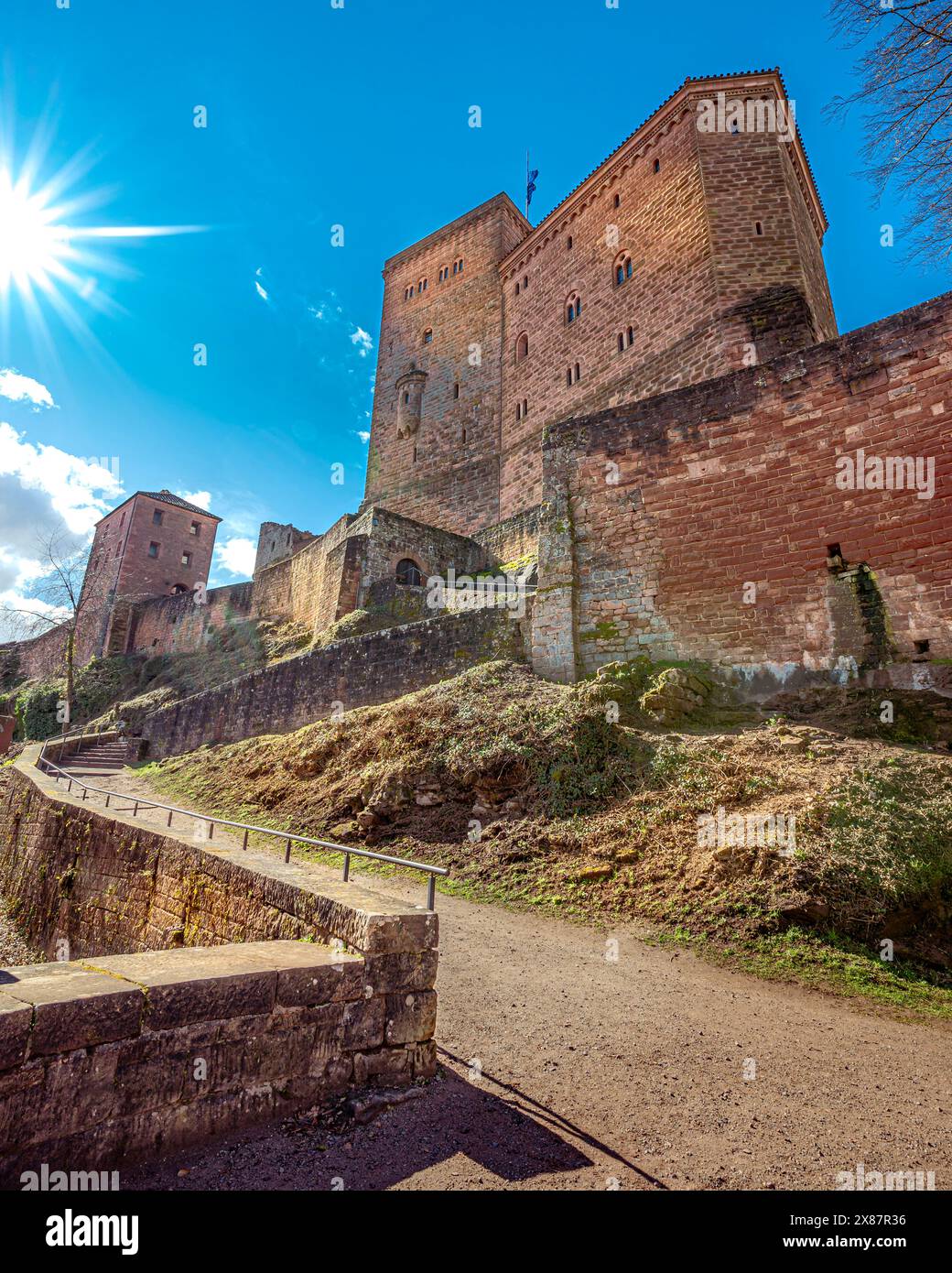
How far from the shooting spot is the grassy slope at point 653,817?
5.35 m

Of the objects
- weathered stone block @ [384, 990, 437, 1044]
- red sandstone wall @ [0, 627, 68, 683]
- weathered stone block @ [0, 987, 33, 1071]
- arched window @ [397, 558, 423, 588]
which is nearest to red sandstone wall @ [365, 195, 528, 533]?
arched window @ [397, 558, 423, 588]

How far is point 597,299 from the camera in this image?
74.1 feet

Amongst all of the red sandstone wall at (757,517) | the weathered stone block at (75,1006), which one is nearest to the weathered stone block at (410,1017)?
the weathered stone block at (75,1006)

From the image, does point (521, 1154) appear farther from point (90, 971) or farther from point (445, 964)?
point (445, 964)

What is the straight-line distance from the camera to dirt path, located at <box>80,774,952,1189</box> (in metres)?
2.56

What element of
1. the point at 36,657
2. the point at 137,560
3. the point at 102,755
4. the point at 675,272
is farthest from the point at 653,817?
the point at 36,657

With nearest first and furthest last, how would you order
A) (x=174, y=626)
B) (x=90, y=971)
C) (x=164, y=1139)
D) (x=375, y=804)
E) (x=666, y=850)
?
(x=164, y=1139) < (x=90, y=971) < (x=666, y=850) < (x=375, y=804) < (x=174, y=626)

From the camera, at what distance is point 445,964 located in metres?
5.24

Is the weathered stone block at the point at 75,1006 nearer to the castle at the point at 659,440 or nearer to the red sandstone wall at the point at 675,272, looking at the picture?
the castle at the point at 659,440

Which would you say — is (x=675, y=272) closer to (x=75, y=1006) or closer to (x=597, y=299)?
(x=597, y=299)

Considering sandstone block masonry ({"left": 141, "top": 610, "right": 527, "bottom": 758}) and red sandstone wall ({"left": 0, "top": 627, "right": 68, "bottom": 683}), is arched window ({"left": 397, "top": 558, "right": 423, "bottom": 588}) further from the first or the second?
red sandstone wall ({"left": 0, "top": 627, "right": 68, "bottom": 683})

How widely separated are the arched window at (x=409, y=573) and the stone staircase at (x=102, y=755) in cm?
1058

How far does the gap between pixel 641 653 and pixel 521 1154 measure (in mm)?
8073

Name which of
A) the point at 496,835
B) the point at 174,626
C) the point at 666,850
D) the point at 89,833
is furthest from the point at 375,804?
the point at 174,626
